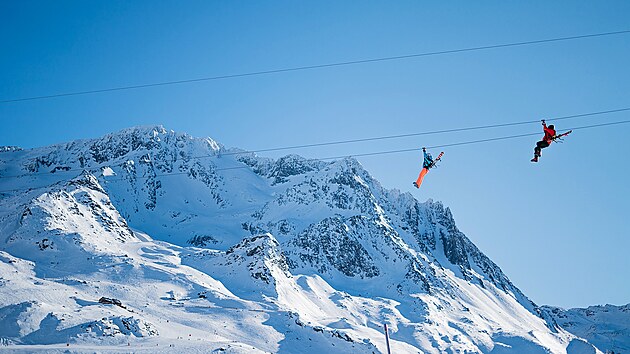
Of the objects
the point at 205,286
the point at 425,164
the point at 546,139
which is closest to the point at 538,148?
the point at 546,139

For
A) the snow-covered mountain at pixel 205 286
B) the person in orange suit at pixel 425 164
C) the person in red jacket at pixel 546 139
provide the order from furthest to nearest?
the snow-covered mountain at pixel 205 286
the person in orange suit at pixel 425 164
the person in red jacket at pixel 546 139

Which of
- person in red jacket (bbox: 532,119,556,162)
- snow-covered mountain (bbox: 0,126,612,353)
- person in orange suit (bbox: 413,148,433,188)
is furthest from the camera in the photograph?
snow-covered mountain (bbox: 0,126,612,353)

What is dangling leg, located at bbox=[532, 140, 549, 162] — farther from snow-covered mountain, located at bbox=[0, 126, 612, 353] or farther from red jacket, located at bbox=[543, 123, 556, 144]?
snow-covered mountain, located at bbox=[0, 126, 612, 353]

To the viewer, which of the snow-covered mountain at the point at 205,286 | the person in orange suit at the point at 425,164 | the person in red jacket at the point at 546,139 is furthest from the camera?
the snow-covered mountain at the point at 205,286

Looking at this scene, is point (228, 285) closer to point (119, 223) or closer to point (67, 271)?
point (67, 271)

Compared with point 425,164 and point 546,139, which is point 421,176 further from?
point 546,139

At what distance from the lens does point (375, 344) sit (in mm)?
97875

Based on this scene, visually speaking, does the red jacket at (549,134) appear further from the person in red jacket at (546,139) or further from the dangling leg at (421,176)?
the dangling leg at (421,176)

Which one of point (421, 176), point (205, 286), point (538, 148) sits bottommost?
point (205, 286)

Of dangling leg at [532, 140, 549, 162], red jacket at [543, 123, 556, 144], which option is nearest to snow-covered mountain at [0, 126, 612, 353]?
dangling leg at [532, 140, 549, 162]

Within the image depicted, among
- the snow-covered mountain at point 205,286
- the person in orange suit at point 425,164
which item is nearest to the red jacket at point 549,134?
the person in orange suit at point 425,164

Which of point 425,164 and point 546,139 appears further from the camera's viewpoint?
point 425,164

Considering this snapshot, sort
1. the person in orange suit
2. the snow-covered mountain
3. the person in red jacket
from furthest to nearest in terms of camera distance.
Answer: the snow-covered mountain < the person in orange suit < the person in red jacket

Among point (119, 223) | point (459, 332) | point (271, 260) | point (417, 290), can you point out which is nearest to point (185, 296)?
point (271, 260)
